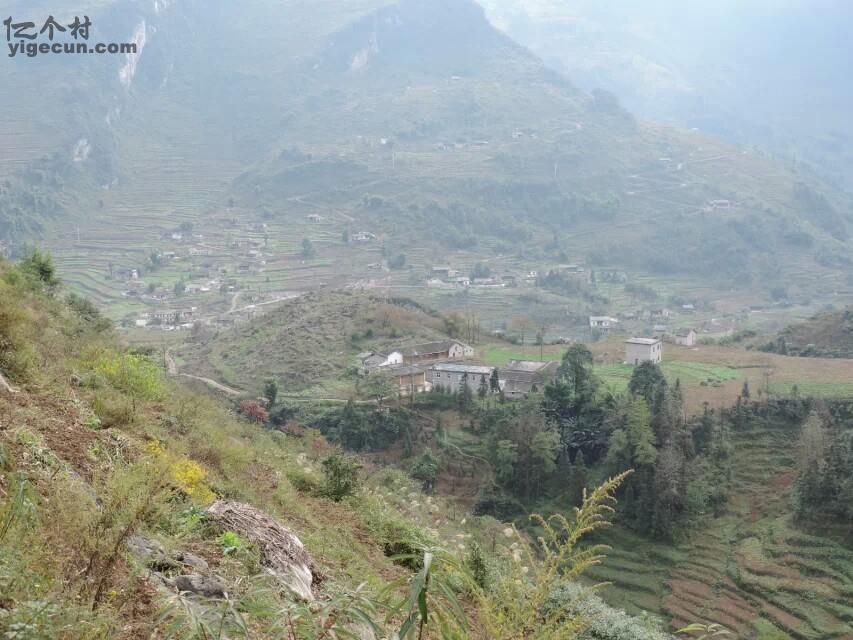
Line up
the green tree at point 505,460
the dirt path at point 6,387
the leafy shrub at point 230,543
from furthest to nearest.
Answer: the green tree at point 505,460
the dirt path at point 6,387
the leafy shrub at point 230,543

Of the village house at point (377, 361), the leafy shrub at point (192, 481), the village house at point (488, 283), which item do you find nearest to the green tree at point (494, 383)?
the village house at point (377, 361)

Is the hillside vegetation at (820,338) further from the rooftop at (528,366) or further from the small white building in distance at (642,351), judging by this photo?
the rooftop at (528,366)

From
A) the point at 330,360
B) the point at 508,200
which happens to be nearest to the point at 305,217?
the point at 508,200

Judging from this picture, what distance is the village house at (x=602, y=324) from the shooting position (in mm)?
51359

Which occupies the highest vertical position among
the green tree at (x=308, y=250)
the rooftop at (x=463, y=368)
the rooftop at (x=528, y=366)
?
the green tree at (x=308, y=250)

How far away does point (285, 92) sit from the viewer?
12781 centimetres

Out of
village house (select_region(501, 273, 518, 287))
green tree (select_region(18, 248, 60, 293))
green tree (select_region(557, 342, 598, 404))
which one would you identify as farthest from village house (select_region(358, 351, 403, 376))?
village house (select_region(501, 273, 518, 287))

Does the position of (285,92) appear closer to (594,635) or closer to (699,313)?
(699,313)

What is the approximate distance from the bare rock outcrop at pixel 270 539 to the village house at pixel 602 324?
1903 inches

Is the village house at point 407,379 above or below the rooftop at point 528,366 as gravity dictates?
below

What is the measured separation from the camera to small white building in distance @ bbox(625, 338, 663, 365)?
3256 cm

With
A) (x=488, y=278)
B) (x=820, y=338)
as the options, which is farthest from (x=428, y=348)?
(x=488, y=278)

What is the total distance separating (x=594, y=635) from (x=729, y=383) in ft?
83.3

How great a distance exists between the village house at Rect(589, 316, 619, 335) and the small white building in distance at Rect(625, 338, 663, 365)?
17.4 meters
